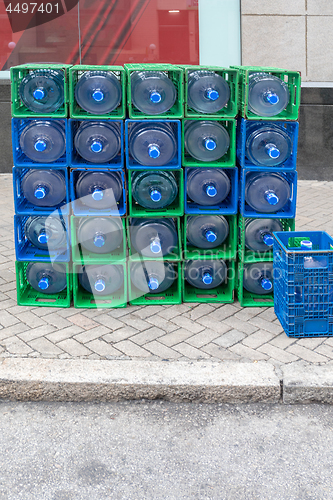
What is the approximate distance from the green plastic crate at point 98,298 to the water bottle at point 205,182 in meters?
0.98

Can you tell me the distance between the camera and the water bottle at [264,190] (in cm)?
540

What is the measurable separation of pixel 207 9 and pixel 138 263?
6783 mm

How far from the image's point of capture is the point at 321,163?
10742 millimetres

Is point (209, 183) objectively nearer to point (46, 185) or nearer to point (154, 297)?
point (154, 297)

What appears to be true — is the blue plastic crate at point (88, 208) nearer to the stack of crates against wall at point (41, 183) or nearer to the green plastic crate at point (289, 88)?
the stack of crates against wall at point (41, 183)

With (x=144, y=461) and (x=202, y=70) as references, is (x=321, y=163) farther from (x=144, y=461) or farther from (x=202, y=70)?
(x=144, y=461)

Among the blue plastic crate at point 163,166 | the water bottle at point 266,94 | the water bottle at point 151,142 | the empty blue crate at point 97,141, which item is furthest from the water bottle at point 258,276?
the empty blue crate at point 97,141

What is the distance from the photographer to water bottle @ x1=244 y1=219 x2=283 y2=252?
5.55 m

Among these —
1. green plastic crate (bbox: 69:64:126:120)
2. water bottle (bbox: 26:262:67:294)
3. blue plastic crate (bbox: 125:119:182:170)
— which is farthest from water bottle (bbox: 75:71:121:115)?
water bottle (bbox: 26:262:67:294)

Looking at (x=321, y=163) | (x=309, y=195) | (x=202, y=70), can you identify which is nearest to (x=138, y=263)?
(x=202, y=70)

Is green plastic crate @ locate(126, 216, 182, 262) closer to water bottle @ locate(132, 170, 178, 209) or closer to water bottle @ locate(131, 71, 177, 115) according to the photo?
water bottle @ locate(132, 170, 178, 209)

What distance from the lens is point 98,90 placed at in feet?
16.6

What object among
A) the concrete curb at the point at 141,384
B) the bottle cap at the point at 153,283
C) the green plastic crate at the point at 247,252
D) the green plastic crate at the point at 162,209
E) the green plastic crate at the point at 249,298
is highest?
the green plastic crate at the point at 162,209

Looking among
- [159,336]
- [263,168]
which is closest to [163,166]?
[263,168]
